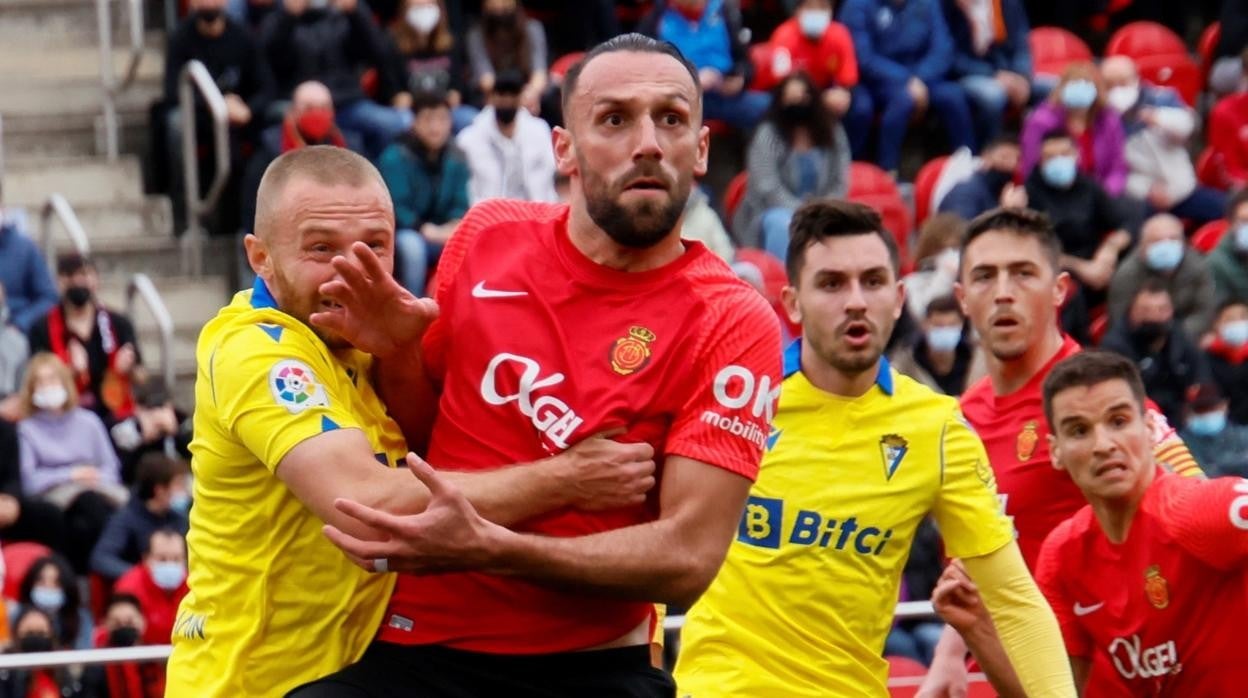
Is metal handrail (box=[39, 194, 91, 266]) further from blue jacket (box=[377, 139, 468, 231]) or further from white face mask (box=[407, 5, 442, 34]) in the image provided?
white face mask (box=[407, 5, 442, 34])

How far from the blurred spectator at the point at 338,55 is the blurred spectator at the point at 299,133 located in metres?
0.34

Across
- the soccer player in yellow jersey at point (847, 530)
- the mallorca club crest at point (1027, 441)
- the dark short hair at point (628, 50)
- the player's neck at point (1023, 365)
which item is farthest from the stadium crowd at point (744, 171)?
the dark short hair at point (628, 50)

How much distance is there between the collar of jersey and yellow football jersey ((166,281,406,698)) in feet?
6.57

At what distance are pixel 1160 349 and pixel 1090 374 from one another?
19.4 ft

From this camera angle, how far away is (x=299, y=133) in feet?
43.4

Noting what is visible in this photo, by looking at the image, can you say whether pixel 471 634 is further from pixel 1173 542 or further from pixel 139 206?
pixel 139 206

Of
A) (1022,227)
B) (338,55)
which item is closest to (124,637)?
(1022,227)

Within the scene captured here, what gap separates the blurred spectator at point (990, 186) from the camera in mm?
14086

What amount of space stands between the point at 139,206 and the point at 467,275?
911 cm

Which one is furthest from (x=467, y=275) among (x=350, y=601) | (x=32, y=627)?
(x=32, y=627)

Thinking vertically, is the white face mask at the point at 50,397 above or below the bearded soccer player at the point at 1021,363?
below

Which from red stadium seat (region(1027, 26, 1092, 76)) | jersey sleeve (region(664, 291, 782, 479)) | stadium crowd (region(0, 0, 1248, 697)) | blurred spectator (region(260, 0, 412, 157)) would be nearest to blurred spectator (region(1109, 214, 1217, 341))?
stadium crowd (region(0, 0, 1248, 697))

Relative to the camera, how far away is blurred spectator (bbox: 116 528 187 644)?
1054 cm

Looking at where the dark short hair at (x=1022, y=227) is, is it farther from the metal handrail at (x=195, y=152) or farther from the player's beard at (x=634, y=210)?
the metal handrail at (x=195, y=152)
